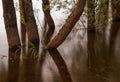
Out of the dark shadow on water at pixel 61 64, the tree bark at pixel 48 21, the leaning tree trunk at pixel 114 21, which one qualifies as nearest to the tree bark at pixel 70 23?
the dark shadow on water at pixel 61 64

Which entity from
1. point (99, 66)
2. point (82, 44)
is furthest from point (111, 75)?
point (82, 44)

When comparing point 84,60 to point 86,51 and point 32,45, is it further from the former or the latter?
point 32,45

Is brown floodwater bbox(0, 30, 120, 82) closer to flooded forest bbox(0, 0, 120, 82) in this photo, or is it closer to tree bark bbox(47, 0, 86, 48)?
flooded forest bbox(0, 0, 120, 82)

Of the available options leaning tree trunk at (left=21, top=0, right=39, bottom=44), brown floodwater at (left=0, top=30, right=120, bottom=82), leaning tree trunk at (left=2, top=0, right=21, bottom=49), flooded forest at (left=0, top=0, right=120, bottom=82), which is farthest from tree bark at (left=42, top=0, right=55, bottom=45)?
leaning tree trunk at (left=2, top=0, right=21, bottom=49)

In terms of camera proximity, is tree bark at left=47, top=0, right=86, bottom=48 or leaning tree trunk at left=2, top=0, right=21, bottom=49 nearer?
tree bark at left=47, top=0, right=86, bottom=48

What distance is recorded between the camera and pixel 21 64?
819 cm

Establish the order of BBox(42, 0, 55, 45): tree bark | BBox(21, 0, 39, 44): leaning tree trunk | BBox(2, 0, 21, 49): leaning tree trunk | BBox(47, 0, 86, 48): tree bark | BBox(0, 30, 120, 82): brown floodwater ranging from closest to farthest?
1. BBox(0, 30, 120, 82): brown floodwater
2. BBox(47, 0, 86, 48): tree bark
3. BBox(2, 0, 21, 49): leaning tree trunk
4. BBox(21, 0, 39, 44): leaning tree trunk
5. BBox(42, 0, 55, 45): tree bark

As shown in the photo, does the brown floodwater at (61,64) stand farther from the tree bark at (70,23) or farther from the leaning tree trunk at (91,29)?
the tree bark at (70,23)

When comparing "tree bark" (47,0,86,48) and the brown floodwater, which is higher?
"tree bark" (47,0,86,48)

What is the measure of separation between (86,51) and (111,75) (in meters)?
2.00

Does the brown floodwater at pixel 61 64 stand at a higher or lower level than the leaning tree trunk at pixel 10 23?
lower

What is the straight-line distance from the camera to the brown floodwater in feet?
23.9

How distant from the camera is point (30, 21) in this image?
9359mm

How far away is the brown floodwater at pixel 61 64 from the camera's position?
23.9ft
